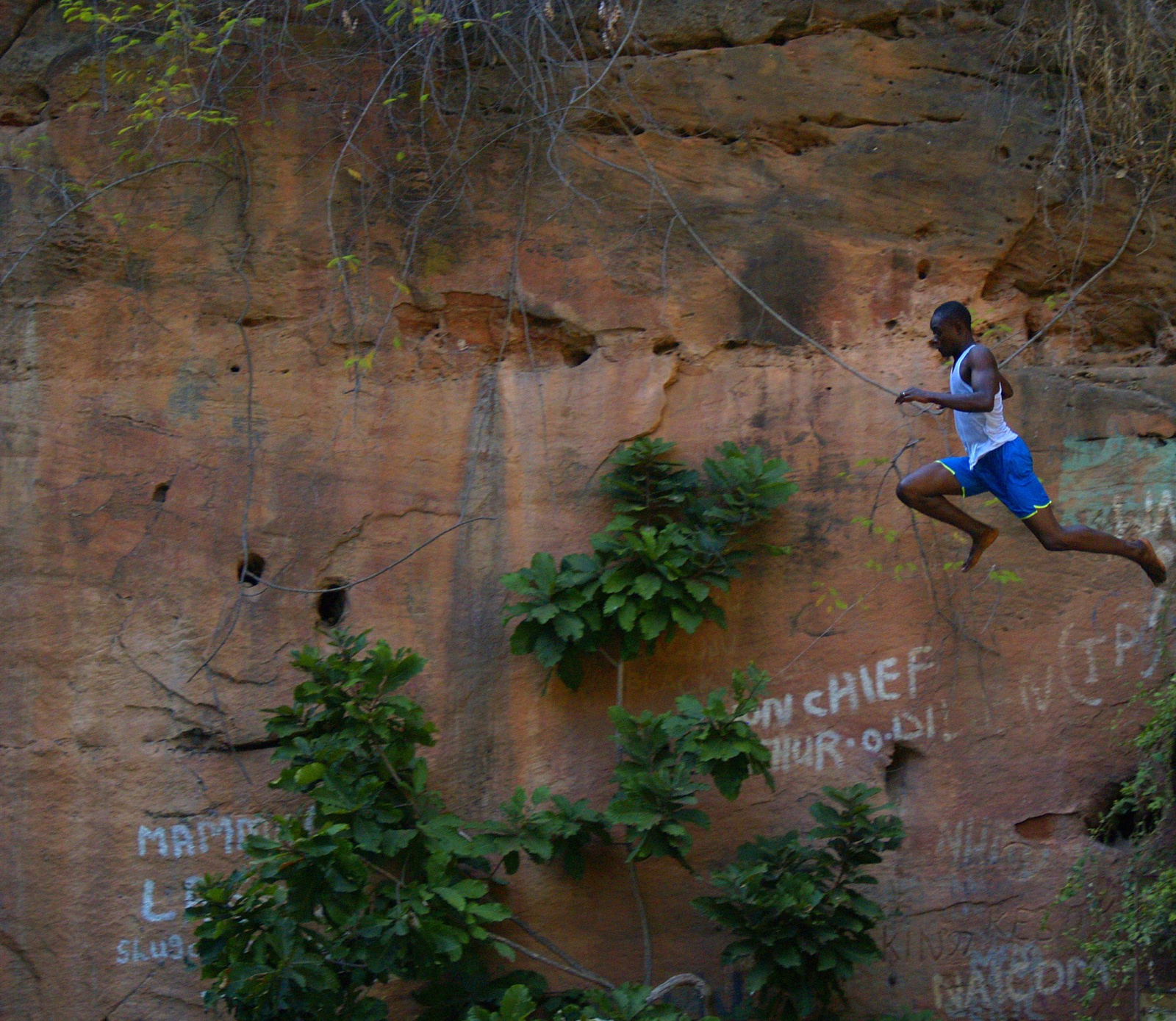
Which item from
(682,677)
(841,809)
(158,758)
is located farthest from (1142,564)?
(158,758)

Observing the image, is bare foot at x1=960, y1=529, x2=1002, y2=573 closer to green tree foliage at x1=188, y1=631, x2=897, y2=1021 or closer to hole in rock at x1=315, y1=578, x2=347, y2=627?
green tree foliage at x1=188, y1=631, x2=897, y2=1021

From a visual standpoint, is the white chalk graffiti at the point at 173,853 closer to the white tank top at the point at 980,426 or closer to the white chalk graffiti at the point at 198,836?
the white chalk graffiti at the point at 198,836

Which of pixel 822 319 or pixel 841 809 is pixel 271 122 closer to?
pixel 822 319

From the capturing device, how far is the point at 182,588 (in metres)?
4.89

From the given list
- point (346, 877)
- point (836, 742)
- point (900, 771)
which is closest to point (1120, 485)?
point (900, 771)

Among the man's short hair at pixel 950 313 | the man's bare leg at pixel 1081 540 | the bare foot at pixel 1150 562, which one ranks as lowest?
the bare foot at pixel 1150 562

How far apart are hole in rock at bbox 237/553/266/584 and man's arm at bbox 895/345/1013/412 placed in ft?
8.83

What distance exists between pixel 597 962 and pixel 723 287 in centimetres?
287

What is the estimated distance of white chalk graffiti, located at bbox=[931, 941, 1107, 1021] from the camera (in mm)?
4633

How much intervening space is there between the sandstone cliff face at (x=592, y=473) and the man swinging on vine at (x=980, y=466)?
545 mm

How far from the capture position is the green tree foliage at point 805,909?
421cm

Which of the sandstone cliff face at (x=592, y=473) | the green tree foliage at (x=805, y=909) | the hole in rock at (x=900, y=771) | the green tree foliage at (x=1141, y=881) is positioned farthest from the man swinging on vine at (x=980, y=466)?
the green tree foliage at (x=805, y=909)

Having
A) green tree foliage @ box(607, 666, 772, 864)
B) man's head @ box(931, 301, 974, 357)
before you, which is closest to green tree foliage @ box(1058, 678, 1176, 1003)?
green tree foliage @ box(607, 666, 772, 864)

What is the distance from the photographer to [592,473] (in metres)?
4.96
